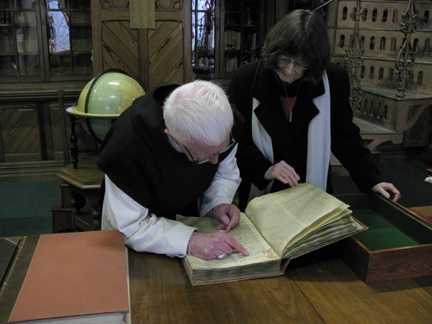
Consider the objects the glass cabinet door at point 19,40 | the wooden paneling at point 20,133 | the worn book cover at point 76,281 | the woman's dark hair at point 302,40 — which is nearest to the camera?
the worn book cover at point 76,281

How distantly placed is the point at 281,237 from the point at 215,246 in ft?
0.67

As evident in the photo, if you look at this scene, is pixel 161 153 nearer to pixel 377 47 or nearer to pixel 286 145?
pixel 286 145

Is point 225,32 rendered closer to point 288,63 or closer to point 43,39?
point 43,39

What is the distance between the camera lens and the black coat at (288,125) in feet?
5.80

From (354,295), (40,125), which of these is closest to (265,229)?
(354,295)

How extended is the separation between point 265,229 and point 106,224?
0.60 meters

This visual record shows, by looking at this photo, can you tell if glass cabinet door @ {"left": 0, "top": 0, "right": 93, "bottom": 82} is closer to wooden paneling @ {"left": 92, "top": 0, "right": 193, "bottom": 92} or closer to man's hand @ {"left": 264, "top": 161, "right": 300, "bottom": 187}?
wooden paneling @ {"left": 92, "top": 0, "right": 193, "bottom": 92}

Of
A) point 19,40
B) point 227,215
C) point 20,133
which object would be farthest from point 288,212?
point 19,40

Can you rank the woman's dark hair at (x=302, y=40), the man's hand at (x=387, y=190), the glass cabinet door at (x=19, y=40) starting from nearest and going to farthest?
the woman's dark hair at (x=302, y=40)
the man's hand at (x=387, y=190)
the glass cabinet door at (x=19, y=40)

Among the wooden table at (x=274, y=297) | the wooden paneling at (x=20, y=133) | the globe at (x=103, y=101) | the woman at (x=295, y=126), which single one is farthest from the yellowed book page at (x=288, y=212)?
the wooden paneling at (x=20, y=133)

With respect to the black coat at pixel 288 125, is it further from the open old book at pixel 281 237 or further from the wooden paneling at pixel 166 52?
the wooden paneling at pixel 166 52

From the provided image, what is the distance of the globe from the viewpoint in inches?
116

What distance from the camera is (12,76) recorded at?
613 cm

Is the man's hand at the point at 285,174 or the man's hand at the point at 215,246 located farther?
the man's hand at the point at 285,174
